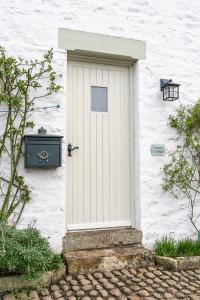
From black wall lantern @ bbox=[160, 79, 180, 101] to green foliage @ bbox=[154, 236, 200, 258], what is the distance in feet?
6.84

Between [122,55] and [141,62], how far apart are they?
1.04 ft

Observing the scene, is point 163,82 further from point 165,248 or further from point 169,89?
point 165,248

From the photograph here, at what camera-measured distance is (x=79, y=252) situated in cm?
406

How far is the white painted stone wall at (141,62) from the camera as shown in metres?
4.11

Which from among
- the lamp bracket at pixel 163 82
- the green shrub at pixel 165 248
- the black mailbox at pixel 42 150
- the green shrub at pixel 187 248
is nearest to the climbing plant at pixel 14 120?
the black mailbox at pixel 42 150

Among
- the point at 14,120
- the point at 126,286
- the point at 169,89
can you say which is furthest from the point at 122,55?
the point at 126,286

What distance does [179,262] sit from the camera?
4.11m

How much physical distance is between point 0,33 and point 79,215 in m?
2.66

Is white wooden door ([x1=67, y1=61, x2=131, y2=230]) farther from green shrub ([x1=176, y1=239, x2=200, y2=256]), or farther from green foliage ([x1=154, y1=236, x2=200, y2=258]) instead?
green shrub ([x1=176, y1=239, x2=200, y2=256])

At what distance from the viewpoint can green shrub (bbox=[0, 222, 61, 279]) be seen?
3.24m

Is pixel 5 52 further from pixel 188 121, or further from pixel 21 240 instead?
pixel 188 121

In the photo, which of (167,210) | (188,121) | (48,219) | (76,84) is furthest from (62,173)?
(188,121)

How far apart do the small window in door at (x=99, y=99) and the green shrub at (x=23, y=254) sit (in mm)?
2035

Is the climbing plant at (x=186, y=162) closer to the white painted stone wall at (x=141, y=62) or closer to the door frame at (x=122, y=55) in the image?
the white painted stone wall at (x=141, y=62)
